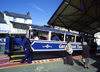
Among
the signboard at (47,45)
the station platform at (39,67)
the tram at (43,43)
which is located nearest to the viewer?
the station platform at (39,67)

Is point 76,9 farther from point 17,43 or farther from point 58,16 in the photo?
point 17,43

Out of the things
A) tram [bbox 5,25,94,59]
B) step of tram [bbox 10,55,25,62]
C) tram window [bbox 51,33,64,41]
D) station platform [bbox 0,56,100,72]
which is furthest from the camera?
tram window [bbox 51,33,64,41]

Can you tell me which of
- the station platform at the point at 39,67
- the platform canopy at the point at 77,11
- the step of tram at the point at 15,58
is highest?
the platform canopy at the point at 77,11

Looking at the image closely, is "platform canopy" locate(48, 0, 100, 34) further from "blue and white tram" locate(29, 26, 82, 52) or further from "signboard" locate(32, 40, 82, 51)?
"signboard" locate(32, 40, 82, 51)

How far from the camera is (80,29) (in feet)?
41.0

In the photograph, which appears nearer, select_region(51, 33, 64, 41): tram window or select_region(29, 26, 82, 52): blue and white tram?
select_region(29, 26, 82, 52): blue and white tram

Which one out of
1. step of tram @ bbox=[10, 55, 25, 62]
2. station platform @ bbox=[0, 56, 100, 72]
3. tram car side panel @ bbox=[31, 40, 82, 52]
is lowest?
station platform @ bbox=[0, 56, 100, 72]

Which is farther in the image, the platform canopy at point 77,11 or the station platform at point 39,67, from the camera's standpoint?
the platform canopy at point 77,11

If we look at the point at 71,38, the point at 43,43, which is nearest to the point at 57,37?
the point at 43,43

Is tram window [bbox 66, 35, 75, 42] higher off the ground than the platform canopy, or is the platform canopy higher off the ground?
the platform canopy

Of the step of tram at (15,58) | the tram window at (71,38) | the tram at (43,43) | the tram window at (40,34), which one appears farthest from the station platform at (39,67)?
the tram window at (71,38)

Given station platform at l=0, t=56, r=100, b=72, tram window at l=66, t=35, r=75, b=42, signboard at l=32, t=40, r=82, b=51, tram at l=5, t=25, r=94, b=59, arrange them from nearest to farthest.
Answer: station platform at l=0, t=56, r=100, b=72, signboard at l=32, t=40, r=82, b=51, tram at l=5, t=25, r=94, b=59, tram window at l=66, t=35, r=75, b=42

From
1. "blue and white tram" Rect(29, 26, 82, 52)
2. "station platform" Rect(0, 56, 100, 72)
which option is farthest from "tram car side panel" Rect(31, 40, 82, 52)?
"station platform" Rect(0, 56, 100, 72)

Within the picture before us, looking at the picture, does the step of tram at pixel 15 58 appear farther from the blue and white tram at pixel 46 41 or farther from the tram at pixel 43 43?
the blue and white tram at pixel 46 41
